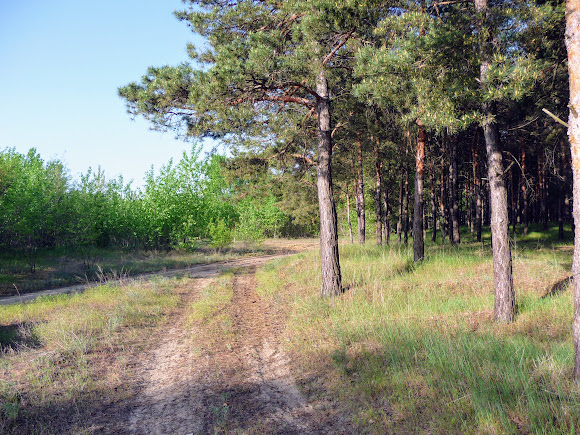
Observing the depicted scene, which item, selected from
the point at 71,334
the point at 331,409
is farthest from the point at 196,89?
the point at 331,409

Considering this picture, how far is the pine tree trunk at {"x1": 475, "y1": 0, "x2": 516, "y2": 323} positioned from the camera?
245 inches

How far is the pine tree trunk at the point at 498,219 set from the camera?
6.21m

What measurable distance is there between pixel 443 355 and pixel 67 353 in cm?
610

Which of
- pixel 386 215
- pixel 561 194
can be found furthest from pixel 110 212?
pixel 561 194

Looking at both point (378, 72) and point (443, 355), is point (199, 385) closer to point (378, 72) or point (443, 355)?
point (443, 355)

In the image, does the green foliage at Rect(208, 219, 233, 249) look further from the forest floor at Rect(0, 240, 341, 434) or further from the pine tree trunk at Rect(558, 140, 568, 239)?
the pine tree trunk at Rect(558, 140, 568, 239)

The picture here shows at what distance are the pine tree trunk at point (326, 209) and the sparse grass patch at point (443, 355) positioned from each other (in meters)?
0.50

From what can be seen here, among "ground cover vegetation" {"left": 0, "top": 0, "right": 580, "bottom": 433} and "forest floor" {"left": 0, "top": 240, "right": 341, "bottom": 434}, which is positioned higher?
"ground cover vegetation" {"left": 0, "top": 0, "right": 580, "bottom": 433}

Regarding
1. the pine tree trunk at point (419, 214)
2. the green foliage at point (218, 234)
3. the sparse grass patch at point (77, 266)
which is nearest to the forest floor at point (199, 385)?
the pine tree trunk at point (419, 214)

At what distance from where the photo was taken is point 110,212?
88.6 ft

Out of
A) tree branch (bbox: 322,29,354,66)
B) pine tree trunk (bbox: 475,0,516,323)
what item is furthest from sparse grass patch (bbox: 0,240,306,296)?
pine tree trunk (bbox: 475,0,516,323)

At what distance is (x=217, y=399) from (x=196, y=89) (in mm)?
6484

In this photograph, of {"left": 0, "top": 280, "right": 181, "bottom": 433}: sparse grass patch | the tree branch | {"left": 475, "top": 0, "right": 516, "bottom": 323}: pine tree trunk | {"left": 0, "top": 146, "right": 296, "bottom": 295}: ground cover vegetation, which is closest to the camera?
{"left": 0, "top": 280, "right": 181, "bottom": 433}: sparse grass patch

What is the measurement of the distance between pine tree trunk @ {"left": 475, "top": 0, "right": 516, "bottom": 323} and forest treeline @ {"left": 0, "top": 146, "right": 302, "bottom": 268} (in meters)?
10.4
